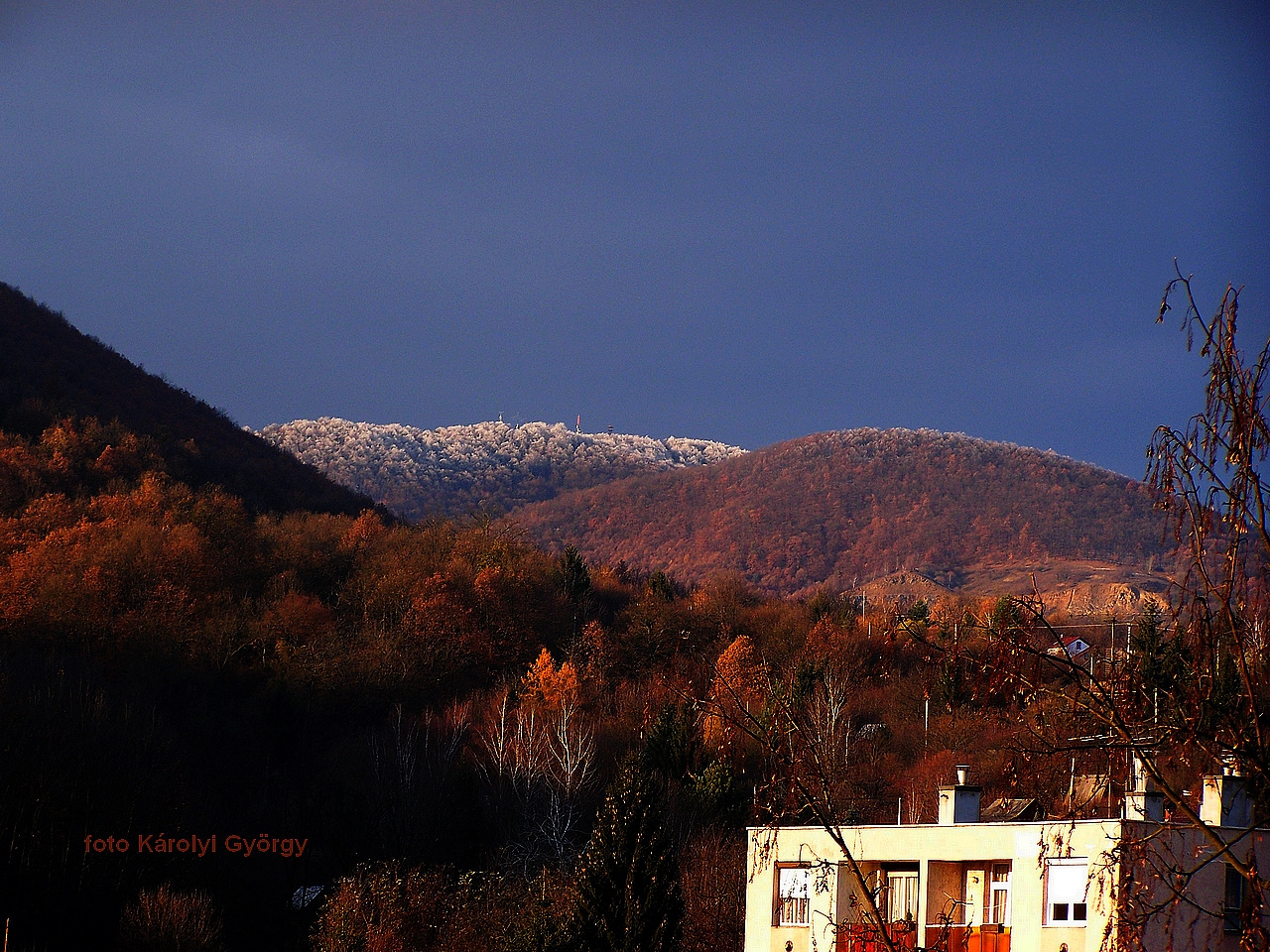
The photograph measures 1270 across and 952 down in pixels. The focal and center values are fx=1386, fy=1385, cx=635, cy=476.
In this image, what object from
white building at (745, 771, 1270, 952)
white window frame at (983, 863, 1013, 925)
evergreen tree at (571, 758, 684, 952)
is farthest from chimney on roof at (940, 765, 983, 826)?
evergreen tree at (571, 758, 684, 952)

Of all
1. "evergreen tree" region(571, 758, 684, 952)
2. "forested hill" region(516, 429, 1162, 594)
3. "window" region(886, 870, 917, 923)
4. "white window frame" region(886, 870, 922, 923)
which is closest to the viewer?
"white window frame" region(886, 870, 922, 923)

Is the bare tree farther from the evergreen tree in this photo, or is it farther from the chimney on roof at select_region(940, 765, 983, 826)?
the evergreen tree

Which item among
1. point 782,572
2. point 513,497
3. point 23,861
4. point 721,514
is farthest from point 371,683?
point 513,497

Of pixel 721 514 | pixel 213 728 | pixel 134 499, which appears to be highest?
pixel 721 514

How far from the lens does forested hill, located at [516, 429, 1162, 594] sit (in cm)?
15400

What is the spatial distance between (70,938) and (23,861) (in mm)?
2446

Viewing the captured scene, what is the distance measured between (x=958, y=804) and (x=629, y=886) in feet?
25.0

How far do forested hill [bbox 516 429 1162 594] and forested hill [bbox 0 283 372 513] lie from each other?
56542 mm

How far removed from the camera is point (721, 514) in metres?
167

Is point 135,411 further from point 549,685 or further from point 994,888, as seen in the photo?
point 994,888

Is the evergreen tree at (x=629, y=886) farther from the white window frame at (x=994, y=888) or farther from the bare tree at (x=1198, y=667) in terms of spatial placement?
the bare tree at (x=1198, y=667)

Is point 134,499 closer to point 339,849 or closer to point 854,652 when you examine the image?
point 339,849

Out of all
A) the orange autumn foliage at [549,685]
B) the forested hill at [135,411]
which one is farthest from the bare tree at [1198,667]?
the forested hill at [135,411]

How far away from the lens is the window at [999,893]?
27828mm
